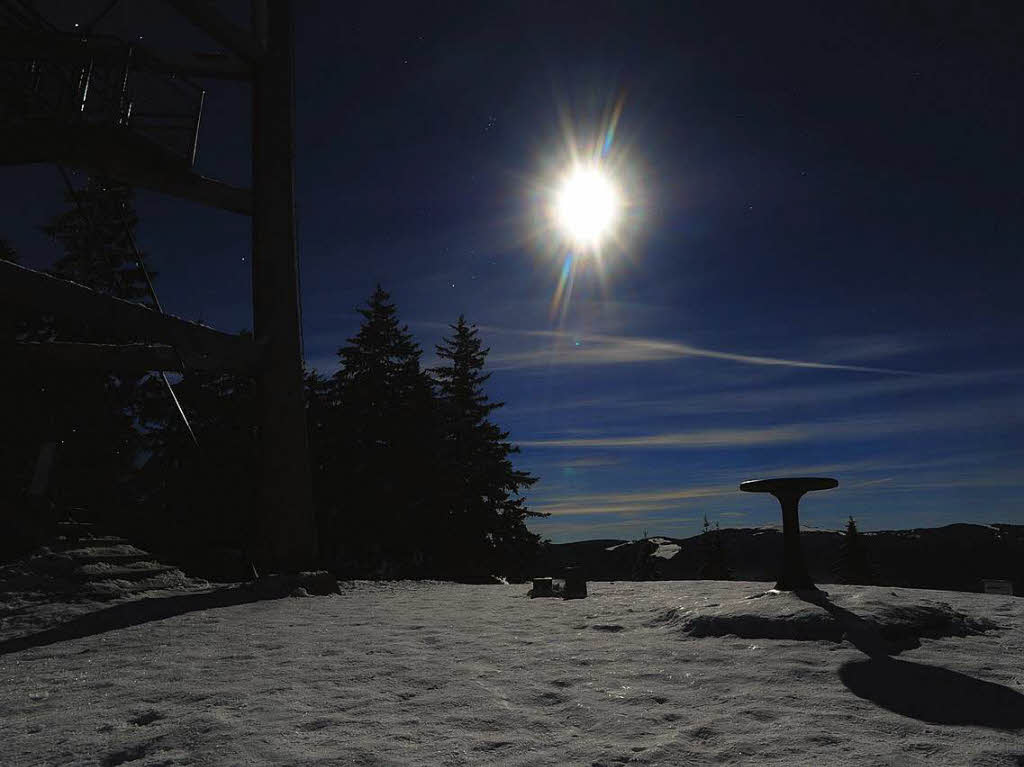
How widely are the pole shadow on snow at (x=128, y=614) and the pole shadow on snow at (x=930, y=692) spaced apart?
623 centimetres

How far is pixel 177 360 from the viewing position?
28.3ft

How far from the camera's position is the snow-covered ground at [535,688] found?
273 centimetres

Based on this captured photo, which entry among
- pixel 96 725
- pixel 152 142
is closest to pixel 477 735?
pixel 96 725

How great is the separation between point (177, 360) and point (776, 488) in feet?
25.7

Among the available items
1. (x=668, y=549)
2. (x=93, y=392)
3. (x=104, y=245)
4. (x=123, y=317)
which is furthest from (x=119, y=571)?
(x=668, y=549)

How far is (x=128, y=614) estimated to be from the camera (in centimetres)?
641

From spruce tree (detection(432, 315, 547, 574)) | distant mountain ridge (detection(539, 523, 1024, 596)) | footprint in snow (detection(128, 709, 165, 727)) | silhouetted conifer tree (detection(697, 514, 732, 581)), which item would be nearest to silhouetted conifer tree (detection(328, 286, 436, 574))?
spruce tree (detection(432, 315, 547, 574))

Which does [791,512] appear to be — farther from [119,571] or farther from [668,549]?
[668,549]

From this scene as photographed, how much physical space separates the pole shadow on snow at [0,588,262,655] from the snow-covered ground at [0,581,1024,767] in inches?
1.9

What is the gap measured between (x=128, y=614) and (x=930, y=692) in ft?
22.8

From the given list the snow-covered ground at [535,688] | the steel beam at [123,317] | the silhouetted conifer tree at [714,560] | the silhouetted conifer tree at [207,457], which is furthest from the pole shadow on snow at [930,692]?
the silhouetted conifer tree at [714,560]

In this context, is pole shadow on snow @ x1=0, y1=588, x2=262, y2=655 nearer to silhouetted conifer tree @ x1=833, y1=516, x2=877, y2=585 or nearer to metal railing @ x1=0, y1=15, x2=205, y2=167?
metal railing @ x1=0, y1=15, x2=205, y2=167

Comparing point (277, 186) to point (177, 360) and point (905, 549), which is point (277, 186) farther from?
point (905, 549)

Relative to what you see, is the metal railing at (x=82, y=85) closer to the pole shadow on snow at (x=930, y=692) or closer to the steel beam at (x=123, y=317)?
the steel beam at (x=123, y=317)
